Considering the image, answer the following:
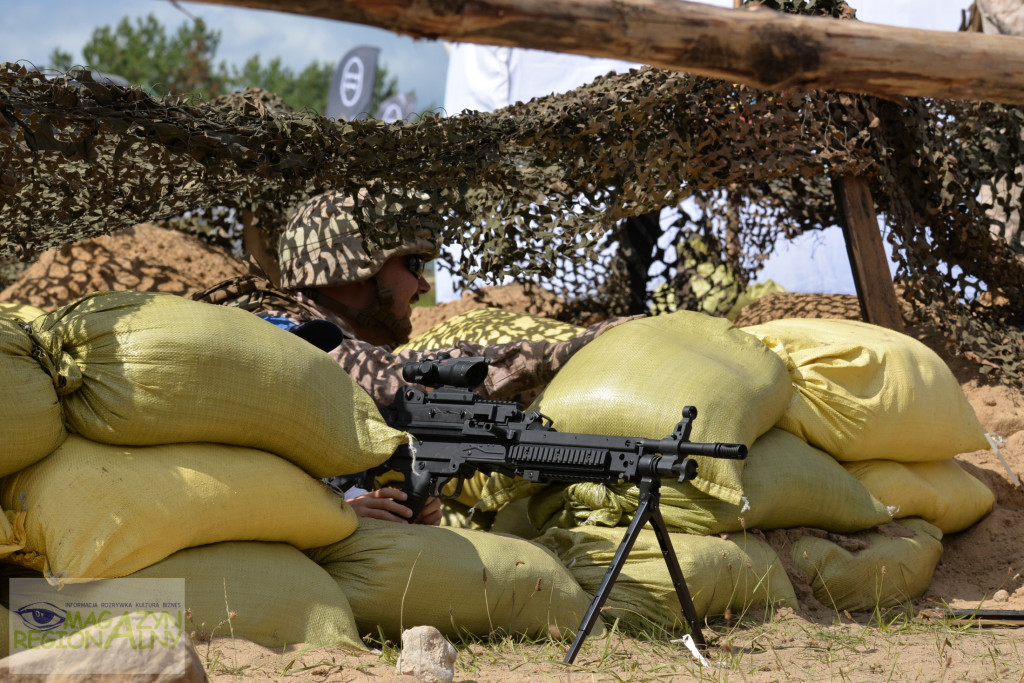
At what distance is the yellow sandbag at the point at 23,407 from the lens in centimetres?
206

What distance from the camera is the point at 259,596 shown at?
2.23m

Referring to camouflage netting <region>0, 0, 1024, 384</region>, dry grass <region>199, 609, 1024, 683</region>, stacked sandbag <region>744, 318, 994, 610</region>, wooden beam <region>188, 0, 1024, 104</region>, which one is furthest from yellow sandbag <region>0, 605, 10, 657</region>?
stacked sandbag <region>744, 318, 994, 610</region>

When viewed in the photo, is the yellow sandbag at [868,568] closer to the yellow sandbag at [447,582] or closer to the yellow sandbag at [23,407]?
the yellow sandbag at [447,582]

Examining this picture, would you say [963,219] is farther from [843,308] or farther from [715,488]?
[715,488]

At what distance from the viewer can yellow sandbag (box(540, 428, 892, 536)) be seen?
116 inches

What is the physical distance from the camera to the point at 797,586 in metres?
3.04

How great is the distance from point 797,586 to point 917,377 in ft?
2.96

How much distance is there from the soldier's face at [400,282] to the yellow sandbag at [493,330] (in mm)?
184

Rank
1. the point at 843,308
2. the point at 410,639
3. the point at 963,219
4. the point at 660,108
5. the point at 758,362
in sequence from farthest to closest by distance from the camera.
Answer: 1. the point at 843,308
2. the point at 963,219
3. the point at 660,108
4. the point at 758,362
5. the point at 410,639

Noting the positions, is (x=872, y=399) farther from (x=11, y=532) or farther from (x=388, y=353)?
(x=11, y=532)

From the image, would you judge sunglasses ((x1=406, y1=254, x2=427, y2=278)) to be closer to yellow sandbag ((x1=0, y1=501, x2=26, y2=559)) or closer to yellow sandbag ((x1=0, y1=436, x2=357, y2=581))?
yellow sandbag ((x1=0, y1=436, x2=357, y2=581))

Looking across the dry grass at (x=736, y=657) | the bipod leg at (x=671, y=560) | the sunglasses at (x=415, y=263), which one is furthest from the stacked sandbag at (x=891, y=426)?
the sunglasses at (x=415, y=263)

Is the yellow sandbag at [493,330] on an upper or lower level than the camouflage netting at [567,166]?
lower

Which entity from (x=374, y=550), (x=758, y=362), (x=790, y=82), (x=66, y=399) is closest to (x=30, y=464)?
(x=66, y=399)
